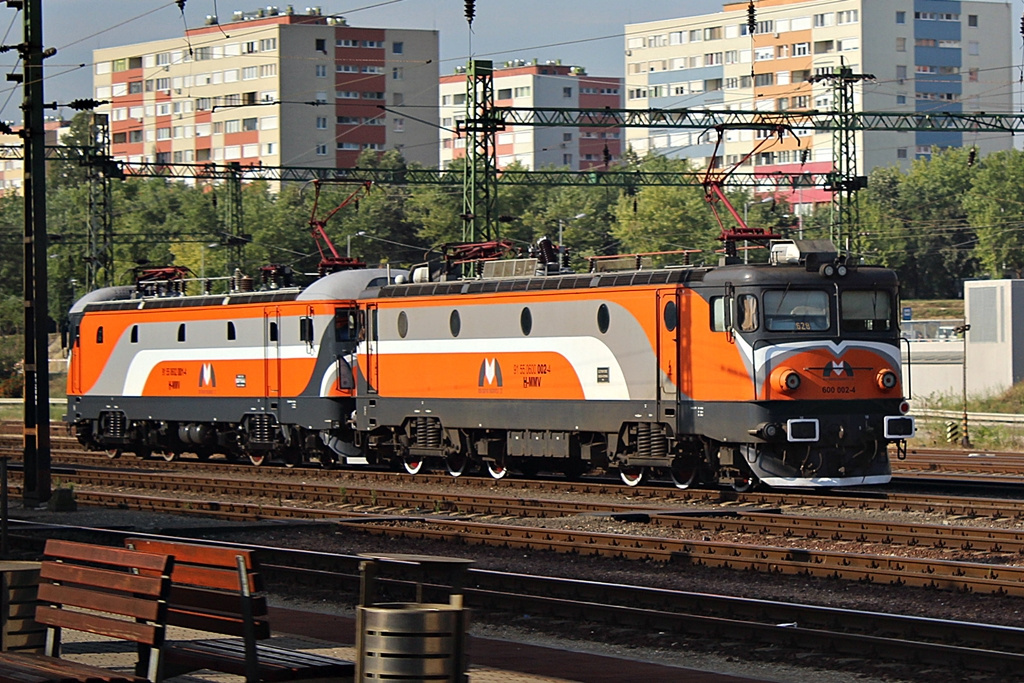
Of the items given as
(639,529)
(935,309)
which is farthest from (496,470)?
(935,309)

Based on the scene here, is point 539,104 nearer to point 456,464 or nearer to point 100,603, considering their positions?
point 456,464

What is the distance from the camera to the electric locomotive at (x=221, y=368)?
31.3 m

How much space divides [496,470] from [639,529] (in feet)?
29.8


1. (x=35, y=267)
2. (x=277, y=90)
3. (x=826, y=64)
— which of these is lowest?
(x=35, y=267)

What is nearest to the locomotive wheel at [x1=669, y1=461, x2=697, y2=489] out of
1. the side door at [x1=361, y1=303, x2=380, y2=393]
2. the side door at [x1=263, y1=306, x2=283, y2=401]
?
the side door at [x1=361, y1=303, x2=380, y2=393]

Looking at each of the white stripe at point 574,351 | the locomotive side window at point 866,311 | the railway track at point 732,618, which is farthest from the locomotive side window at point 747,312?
the railway track at point 732,618

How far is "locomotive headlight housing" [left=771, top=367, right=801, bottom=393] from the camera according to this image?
22953 mm

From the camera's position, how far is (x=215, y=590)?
8766mm

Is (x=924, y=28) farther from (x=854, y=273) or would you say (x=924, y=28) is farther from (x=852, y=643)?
(x=852, y=643)

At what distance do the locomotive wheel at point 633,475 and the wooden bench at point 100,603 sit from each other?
17.1 meters

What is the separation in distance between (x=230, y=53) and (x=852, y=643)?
385 ft

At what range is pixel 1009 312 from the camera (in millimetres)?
53938

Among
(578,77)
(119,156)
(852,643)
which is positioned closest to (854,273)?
(852,643)

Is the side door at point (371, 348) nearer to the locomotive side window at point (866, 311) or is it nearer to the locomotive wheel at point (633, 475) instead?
the locomotive wheel at point (633, 475)
